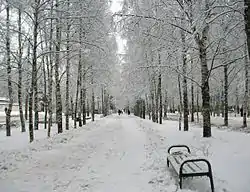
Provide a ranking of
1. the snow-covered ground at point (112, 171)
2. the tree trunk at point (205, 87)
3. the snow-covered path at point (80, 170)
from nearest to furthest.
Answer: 1. the snow-covered ground at point (112, 171)
2. the snow-covered path at point (80, 170)
3. the tree trunk at point (205, 87)

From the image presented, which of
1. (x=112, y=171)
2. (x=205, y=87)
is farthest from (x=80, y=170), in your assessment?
(x=205, y=87)

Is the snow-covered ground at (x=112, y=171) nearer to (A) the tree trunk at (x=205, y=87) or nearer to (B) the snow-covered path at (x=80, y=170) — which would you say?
(B) the snow-covered path at (x=80, y=170)

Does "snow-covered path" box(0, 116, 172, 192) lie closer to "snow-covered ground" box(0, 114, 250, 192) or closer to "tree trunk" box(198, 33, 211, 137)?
"snow-covered ground" box(0, 114, 250, 192)

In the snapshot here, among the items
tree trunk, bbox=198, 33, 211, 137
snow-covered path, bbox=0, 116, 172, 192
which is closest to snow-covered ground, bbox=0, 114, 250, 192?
snow-covered path, bbox=0, 116, 172, 192

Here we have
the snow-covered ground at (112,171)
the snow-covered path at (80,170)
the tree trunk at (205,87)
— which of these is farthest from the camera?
the tree trunk at (205,87)

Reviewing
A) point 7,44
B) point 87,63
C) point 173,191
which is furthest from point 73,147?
point 87,63

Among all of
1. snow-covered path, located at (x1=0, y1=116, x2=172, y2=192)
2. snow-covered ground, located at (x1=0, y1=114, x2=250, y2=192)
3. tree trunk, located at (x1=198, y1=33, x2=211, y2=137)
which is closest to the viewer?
snow-covered ground, located at (x1=0, y1=114, x2=250, y2=192)

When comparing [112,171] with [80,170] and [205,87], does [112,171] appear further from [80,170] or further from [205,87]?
[205,87]

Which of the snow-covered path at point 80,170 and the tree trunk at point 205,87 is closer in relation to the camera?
the snow-covered path at point 80,170

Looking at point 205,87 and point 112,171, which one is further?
point 205,87

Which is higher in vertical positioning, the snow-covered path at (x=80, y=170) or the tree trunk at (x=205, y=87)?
the tree trunk at (x=205, y=87)

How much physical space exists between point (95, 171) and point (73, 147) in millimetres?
4740

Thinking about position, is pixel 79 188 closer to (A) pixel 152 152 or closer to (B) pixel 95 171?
(B) pixel 95 171

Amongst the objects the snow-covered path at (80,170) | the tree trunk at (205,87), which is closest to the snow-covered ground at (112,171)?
the snow-covered path at (80,170)
